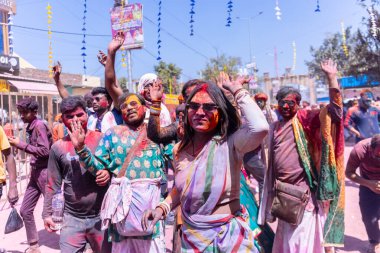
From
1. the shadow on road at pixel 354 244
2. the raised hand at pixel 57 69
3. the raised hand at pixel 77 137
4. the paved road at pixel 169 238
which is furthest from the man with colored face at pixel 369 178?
the raised hand at pixel 57 69

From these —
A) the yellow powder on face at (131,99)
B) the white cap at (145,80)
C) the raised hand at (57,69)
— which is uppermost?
the raised hand at (57,69)

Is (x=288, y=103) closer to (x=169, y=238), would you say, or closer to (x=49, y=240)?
(x=169, y=238)

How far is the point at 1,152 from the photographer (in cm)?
388

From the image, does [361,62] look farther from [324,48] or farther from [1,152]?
[1,152]

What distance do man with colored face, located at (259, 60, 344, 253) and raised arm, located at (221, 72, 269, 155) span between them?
1.50 metres

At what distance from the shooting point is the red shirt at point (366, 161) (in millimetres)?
4227

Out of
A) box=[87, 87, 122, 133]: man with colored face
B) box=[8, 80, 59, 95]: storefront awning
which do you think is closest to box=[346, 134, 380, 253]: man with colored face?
box=[87, 87, 122, 133]: man with colored face

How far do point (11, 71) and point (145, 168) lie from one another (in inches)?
709

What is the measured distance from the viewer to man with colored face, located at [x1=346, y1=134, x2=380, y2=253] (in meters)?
4.15

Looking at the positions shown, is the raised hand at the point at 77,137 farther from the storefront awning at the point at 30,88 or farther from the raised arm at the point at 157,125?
the storefront awning at the point at 30,88

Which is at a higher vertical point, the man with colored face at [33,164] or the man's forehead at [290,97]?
the man's forehead at [290,97]

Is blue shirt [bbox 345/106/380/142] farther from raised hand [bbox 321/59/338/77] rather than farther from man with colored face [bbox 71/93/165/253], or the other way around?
man with colored face [bbox 71/93/165/253]

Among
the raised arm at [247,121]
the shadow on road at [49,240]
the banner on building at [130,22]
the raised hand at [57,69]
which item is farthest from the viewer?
the banner on building at [130,22]

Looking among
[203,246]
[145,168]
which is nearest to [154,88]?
[145,168]
